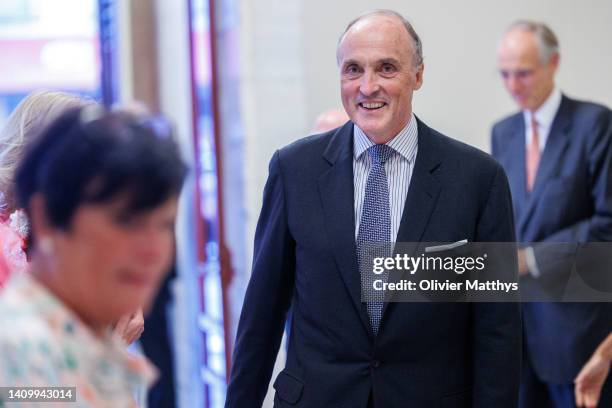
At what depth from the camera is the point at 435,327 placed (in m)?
2.05

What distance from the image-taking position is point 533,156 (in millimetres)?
3689

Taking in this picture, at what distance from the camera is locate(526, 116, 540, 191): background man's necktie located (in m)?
3.64

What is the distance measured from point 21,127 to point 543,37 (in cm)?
250

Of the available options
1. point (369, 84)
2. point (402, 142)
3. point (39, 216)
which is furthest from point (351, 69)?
point (39, 216)

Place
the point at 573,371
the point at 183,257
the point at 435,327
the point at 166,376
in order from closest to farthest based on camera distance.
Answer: the point at 435,327, the point at 573,371, the point at 166,376, the point at 183,257

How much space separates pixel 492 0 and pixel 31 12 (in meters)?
3.16

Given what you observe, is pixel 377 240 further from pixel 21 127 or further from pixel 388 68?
pixel 21 127

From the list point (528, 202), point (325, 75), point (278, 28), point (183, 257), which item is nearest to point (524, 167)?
point (528, 202)

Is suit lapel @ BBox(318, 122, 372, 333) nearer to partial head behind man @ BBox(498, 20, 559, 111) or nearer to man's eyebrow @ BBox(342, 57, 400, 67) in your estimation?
man's eyebrow @ BBox(342, 57, 400, 67)

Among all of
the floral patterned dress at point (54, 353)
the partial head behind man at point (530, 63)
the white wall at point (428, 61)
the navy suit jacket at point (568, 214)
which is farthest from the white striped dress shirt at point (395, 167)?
the partial head behind man at point (530, 63)

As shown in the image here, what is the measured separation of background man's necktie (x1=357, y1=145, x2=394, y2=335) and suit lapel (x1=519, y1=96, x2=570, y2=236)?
159 centimetres

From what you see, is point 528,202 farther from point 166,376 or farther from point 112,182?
point 112,182

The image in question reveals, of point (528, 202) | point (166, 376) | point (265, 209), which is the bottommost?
point (166, 376)

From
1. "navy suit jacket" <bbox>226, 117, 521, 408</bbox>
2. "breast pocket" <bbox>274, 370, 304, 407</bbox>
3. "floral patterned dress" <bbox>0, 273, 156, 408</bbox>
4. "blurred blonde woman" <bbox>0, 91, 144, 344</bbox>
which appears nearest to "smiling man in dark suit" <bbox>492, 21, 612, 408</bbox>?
"navy suit jacket" <bbox>226, 117, 521, 408</bbox>
